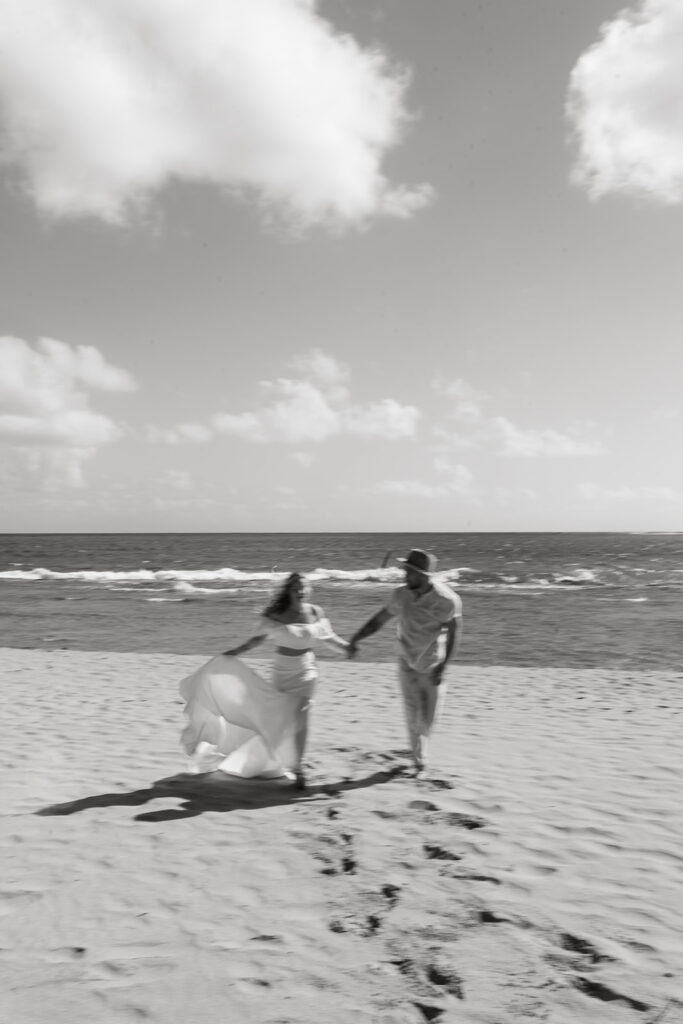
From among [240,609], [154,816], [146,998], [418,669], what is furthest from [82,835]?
[240,609]

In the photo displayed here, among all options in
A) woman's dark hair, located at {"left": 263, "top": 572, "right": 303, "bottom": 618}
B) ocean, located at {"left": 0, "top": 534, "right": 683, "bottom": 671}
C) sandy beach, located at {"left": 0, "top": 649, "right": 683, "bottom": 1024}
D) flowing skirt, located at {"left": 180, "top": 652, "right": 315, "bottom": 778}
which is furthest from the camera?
ocean, located at {"left": 0, "top": 534, "right": 683, "bottom": 671}

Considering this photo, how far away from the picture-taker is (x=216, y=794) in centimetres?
550

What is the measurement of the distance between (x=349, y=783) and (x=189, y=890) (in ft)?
6.67

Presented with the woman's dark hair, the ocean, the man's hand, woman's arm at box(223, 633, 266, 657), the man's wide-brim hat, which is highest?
the man's wide-brim hat

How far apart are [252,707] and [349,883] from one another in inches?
82.3

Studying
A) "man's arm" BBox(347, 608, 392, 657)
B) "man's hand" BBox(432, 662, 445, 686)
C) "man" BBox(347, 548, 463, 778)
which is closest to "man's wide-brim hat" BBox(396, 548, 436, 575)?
"man" BBox(347, 548, 463, 778)

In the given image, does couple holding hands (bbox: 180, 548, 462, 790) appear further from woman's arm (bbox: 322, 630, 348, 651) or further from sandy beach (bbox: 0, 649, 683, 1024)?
sandy beach (bbox: 0, 649, 683, 1024)

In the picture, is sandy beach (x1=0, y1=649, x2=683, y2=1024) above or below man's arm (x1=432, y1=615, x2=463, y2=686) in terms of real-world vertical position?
below

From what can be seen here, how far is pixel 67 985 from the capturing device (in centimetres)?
307

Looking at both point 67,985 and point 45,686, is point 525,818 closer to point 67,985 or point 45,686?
point 67,985

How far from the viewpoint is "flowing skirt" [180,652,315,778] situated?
5805mm

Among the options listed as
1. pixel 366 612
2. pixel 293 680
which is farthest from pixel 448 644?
pixel 366 612

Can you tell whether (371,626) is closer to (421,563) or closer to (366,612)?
(421,563)

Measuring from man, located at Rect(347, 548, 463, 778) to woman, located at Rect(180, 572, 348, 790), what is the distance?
1.55 ft
